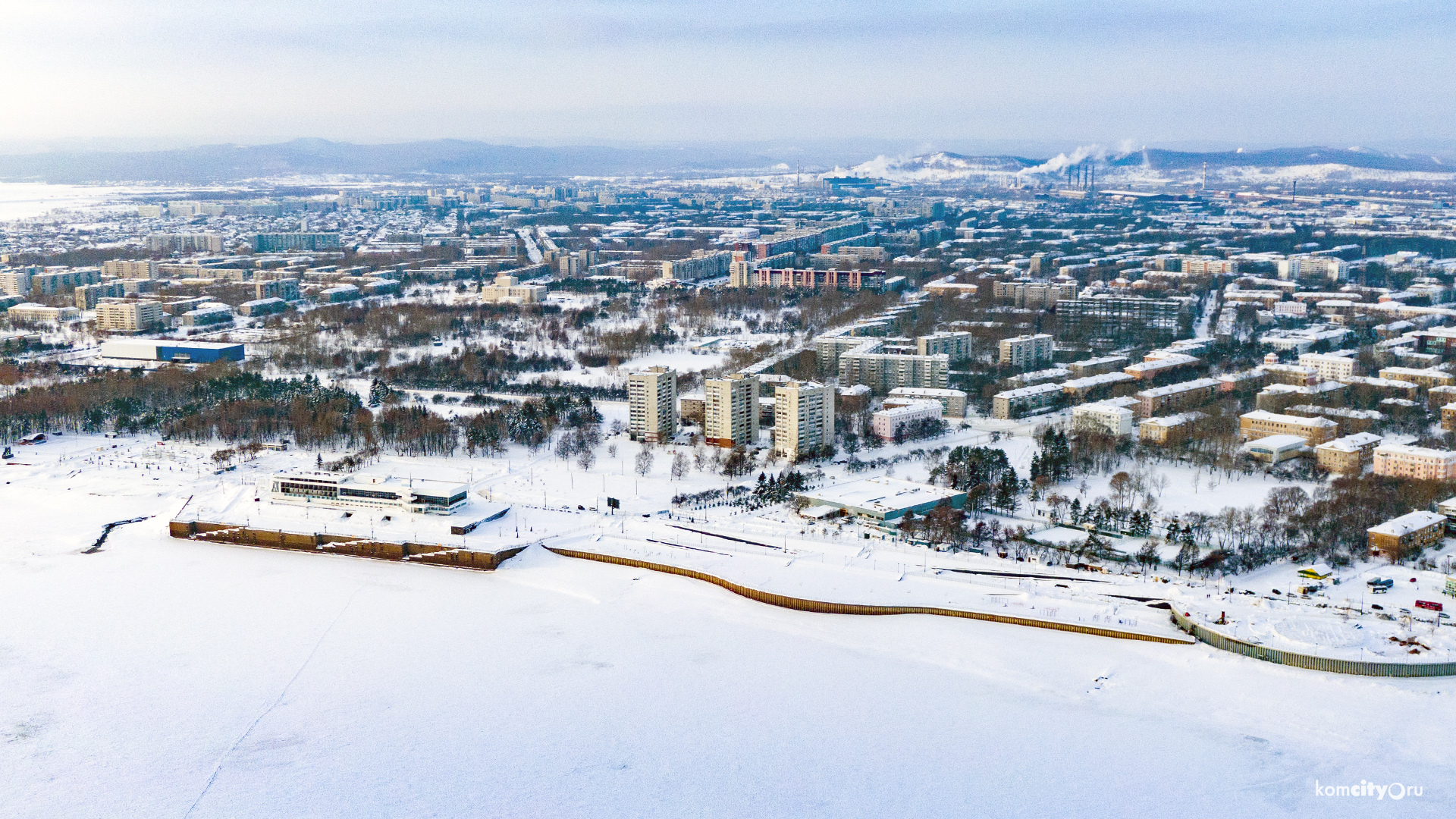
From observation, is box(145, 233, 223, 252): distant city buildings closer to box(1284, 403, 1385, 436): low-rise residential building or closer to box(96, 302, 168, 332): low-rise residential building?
box(96, 302, 168, 332): low-rise residential building

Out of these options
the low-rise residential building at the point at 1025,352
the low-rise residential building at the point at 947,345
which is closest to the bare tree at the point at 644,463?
the low-rise residential building at the point at 947,345

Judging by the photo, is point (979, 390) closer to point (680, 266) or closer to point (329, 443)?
point (329, 443)

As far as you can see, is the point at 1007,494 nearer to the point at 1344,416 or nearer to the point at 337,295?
the point at 1344,416

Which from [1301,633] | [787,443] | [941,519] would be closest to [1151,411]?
[787,443]

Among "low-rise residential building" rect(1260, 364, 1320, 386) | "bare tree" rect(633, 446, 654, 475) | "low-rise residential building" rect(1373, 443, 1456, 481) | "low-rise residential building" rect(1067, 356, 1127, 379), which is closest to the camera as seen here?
"low-rise residential building" rect(1373, 443, 1456, 481)

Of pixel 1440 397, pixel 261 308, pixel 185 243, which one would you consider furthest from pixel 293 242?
pixel 1440 397

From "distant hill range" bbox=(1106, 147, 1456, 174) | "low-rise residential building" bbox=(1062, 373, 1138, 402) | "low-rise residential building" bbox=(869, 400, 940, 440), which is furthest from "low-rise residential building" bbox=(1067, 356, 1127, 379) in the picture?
"distant hill range" bbox=(1106, 147, 1456, 174)
